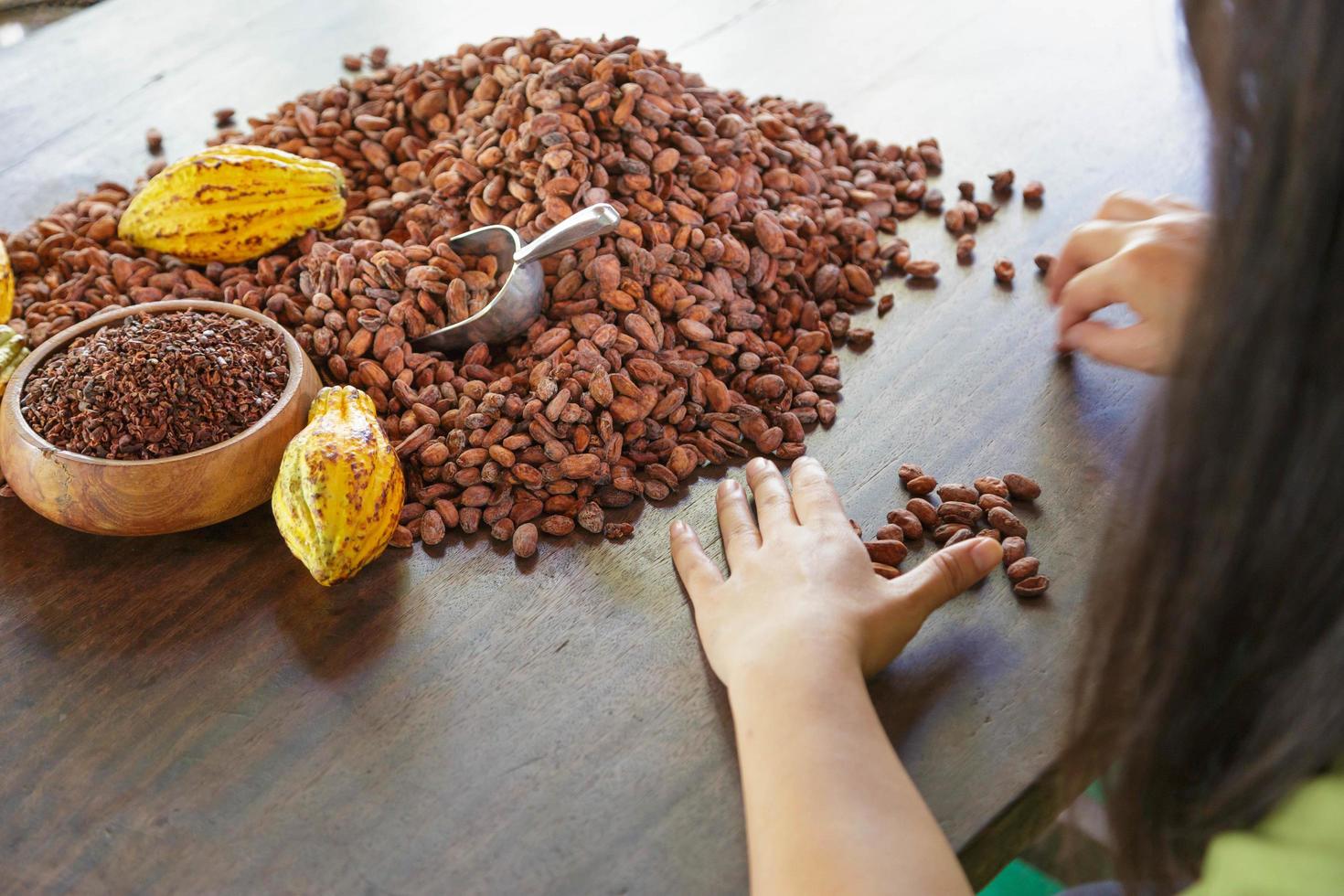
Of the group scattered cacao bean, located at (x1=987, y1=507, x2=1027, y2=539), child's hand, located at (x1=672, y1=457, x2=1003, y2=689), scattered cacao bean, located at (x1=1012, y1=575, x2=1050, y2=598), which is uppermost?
child's hand, located at (x1=672, y1=457, x2=1003, y2=689)

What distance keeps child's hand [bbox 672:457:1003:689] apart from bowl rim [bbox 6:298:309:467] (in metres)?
0.36

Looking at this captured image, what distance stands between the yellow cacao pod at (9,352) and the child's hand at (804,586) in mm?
652

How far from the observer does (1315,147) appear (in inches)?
16.8

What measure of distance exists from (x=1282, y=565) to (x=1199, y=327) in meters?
0.12

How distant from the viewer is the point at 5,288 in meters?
1.13

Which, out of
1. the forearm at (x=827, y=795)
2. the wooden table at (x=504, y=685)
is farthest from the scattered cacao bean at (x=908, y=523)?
the forearm at (x=827, y=795)

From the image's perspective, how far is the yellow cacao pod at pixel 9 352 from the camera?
41.8 inches

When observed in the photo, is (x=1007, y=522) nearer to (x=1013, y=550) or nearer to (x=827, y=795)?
(x=1013, y=550)

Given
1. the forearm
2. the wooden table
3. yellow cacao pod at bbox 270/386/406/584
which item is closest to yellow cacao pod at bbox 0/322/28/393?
the wooden table

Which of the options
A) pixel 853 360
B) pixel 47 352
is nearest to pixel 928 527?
pixel 853 360

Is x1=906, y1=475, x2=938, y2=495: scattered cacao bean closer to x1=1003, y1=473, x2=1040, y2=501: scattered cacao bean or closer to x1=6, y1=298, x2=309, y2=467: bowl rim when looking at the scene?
x1=1003, y1=473, x2=1040, y2=501: scattered cacao bean

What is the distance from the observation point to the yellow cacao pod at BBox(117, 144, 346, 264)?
1.18 meters

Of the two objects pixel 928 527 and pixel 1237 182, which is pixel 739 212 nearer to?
pixel 928 527

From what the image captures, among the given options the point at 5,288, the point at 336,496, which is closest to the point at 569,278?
the point at 336,496
